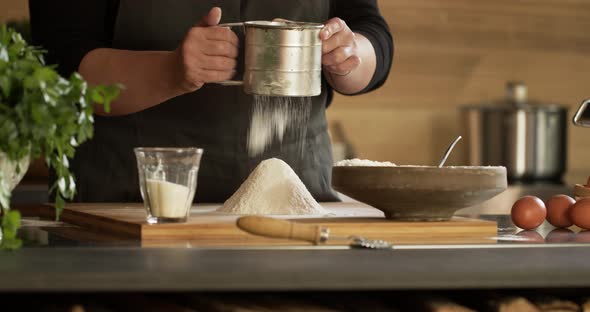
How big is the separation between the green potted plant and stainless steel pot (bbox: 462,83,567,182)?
270cm

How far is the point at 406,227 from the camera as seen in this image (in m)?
1.35

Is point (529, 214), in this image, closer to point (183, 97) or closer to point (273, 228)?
point (273, 228)

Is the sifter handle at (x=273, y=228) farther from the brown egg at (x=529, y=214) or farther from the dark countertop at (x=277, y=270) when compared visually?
the brown egg at (x=529, y=214)

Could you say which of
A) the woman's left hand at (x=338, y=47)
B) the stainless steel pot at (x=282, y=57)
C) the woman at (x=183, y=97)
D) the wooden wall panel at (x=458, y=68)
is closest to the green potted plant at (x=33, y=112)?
the stainless steel pot at (x=282, y=57)

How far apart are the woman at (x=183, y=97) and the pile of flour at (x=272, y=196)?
34cm

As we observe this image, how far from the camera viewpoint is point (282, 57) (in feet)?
4.68

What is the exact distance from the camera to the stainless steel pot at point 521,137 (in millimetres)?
3676

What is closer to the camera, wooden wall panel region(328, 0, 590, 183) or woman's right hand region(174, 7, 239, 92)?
woman's right hand region(174, 7, 239, 92)

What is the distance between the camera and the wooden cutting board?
1.28 m

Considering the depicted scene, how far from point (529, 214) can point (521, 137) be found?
Result: 221cm

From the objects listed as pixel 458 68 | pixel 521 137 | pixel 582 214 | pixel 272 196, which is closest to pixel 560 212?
pixel 582 214

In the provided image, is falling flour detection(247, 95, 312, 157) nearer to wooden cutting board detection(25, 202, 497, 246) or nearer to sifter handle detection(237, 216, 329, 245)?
wooden cutting board detection(25, 202, 497, 246)

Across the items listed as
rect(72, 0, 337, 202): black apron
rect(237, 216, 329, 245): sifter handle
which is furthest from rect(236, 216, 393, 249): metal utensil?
rect(72, 0, 337, 202): black apron

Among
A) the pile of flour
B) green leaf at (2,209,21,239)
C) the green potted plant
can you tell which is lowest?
the pile of flour
